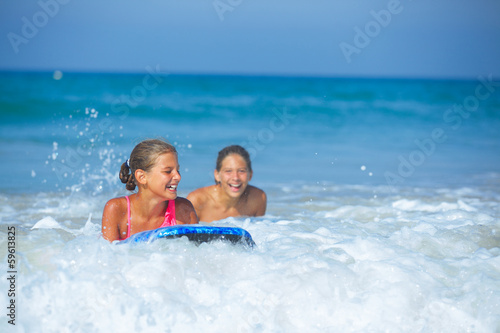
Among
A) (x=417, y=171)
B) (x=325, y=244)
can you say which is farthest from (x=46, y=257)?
(x=417, y=171)

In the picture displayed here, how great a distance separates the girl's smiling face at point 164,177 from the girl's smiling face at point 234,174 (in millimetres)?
1691

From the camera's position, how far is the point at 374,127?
1834cm

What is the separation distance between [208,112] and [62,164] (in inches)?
494

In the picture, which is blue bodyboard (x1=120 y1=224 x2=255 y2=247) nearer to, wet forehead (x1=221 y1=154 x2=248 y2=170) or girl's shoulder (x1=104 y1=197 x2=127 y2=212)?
girl's shoulder (x1=104 y1=197 x2=127 y2=212)

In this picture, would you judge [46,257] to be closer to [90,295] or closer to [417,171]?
[90,295]

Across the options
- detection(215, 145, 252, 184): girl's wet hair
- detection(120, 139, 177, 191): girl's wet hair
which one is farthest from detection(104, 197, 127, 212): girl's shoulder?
detection(215, 145, 252, 184): girl's wet hair

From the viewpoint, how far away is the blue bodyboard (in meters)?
3.65

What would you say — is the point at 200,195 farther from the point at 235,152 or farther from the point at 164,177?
the point at 164,177

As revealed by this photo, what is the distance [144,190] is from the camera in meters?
4.45

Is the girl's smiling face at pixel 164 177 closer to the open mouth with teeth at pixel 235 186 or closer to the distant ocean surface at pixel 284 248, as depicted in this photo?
the distant ocean surface at pixel 284 248

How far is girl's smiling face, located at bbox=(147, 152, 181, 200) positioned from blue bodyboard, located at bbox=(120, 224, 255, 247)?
603 millimetres

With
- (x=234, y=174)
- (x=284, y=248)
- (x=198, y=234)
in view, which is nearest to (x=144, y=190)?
(x=198, y=234)

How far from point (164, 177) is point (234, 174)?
5.79 feet


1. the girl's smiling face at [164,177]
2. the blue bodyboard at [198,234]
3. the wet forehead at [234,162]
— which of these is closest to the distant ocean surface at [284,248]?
the blue bodyboard at [198,234]
